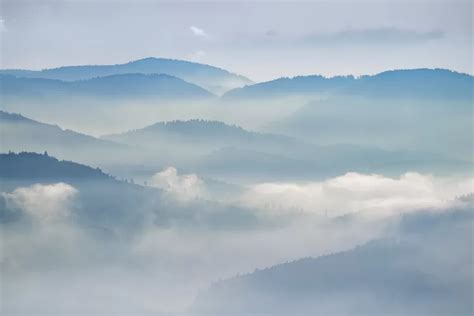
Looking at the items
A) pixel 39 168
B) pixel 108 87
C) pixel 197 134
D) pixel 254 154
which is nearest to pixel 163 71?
pixel 108 87

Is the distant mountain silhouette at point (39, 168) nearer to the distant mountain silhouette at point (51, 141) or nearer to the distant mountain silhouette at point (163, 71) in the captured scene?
the distant mountain silhouette at point (51, 141)

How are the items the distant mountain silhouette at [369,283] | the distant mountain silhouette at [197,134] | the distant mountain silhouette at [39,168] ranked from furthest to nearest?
1. the distant mountain silhouette at [197,134]
2. the distant mountain silhouette at [39,168]
3. the distant mountain silhouette at [369,283]

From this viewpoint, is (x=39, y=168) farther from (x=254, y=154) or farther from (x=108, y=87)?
(x=254, y=154)

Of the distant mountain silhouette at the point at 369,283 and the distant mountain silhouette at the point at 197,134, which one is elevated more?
the distant mountain silhouette at the point at 197,134

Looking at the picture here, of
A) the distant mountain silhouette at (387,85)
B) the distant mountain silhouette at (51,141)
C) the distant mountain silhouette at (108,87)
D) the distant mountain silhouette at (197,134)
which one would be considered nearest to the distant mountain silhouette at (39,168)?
the distant mountain silhouette at (51,141)

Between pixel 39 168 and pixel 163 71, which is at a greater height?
pixel 163 71

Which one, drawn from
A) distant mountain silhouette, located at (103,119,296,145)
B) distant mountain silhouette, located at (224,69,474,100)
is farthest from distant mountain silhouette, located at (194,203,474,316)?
distant mountain silhouette, located at (103,119,296,145)

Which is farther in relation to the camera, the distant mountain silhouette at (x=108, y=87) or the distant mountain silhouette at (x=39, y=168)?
the distant mountain silhouette at (x=108, y=87)

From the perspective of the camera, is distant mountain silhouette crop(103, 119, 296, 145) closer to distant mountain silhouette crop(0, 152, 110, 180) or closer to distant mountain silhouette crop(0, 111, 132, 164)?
distant mountain silhouette crop(0, 111, 132, 164)
